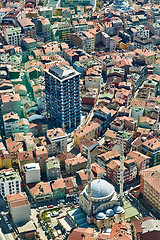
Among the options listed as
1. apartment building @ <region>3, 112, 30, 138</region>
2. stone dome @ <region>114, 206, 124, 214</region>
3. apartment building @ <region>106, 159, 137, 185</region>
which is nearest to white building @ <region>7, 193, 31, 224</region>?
stone dome @ <region>114, 206, 124, 214</region>

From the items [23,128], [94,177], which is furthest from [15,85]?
[94,177]

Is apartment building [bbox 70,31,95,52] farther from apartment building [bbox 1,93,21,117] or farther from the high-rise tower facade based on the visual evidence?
apartment building [bbox 1,93,21,117]

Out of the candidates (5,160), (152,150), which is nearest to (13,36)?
(5,160)

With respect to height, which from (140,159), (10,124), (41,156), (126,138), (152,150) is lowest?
(140,159)

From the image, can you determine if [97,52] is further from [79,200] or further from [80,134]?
[79,200]

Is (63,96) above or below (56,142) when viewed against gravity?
above

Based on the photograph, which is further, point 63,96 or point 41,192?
point 63,96

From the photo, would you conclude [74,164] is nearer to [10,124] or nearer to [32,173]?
[32,173]
